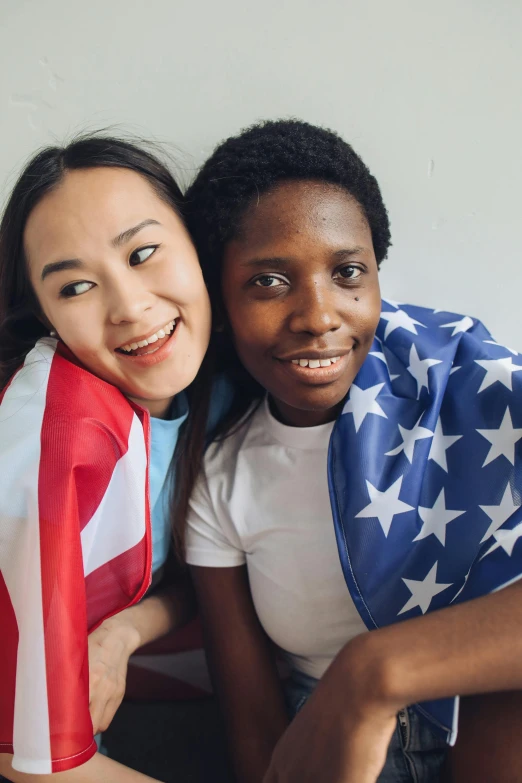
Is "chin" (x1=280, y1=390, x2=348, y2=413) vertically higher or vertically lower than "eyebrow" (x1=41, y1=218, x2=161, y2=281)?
lower

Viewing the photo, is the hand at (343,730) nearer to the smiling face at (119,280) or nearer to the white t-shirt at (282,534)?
the white t-shirt at (282,534)

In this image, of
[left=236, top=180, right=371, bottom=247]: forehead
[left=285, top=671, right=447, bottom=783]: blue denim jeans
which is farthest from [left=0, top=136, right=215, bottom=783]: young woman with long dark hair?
[left=285, top=671, right=447, bottom=783]: blue denim jeans

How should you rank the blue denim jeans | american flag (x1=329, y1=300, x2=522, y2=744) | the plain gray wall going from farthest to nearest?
the plain gray wall < the blue denim jeans < american flag (x1=329, y1=300, x2=522, y2=744)

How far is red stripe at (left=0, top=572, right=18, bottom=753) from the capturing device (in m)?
0.71

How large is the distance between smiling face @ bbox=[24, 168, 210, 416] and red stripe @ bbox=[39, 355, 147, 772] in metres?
0.07

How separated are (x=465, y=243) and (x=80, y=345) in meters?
0.69

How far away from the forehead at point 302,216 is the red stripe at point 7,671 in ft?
1.77

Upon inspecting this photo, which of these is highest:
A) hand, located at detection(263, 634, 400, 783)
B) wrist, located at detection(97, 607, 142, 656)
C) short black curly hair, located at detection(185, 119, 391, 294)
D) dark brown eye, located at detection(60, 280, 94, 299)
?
short black curly hair, located at detection(185, 119, 391, 294)

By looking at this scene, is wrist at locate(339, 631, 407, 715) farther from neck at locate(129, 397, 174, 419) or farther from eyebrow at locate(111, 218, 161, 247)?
eyebrow at locate(111, 218, 161, 247)

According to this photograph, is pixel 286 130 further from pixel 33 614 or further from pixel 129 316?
pixel 33 614

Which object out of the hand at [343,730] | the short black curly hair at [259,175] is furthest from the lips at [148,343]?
the hand at [343,730]

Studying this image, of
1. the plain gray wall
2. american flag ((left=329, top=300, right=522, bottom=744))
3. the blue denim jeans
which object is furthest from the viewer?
the plain gray wall

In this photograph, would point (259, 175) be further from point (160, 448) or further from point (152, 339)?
point (160, 448)

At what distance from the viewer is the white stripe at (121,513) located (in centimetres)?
82
